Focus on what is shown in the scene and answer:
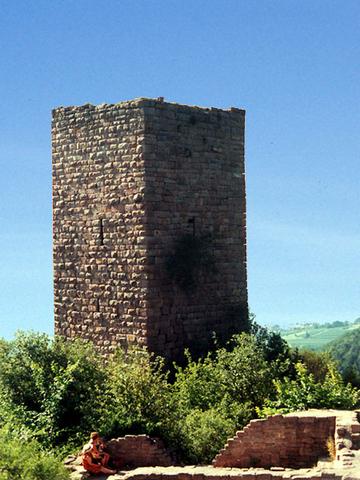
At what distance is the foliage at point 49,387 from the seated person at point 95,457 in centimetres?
136

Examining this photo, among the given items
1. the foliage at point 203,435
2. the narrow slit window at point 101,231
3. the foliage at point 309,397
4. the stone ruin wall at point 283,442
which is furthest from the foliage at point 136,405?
the narrow slit window at point 101,231

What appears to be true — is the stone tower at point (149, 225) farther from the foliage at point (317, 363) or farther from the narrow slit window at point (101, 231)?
the foliage at point (317, 363)

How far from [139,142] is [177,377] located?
4.81 metres

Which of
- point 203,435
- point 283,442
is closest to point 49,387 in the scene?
point 203,435

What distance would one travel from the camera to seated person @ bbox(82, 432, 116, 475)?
41.8 feet

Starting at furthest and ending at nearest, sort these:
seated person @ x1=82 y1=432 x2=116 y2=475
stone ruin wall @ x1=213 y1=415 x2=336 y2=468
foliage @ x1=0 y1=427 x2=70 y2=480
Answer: stone ruin wall @ x1=213 y1=415 x2=336 y2=468 → seated person @ x1=82 y1=432 x2=116 y2=475 → foliage @ x1=0 y1=427 x2=70 y2=480

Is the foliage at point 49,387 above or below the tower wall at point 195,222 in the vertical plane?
below

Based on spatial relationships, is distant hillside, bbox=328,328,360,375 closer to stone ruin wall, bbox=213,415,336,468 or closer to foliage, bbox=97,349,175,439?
foliage, bbox=97,349,175,439

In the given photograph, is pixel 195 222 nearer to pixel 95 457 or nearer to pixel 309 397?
pixel 309 397

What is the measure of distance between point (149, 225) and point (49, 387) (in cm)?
397

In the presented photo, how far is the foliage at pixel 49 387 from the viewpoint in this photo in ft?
48.3

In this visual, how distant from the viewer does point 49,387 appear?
15.2 meters

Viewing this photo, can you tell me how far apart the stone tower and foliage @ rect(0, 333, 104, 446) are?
6.05 ft

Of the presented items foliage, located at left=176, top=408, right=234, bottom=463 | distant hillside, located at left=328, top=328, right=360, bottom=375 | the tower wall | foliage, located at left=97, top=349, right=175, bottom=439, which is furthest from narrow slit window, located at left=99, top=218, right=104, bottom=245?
distant hillside, located at left=328, top=328, right=360, bottom=375
